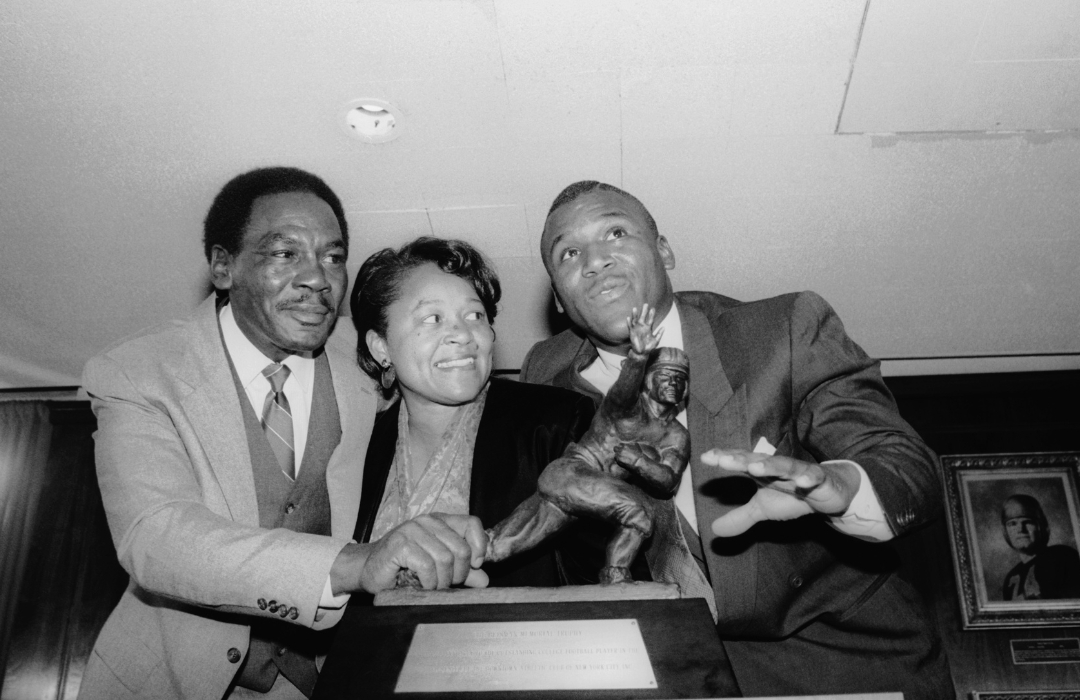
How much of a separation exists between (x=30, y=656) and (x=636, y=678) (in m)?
4.55

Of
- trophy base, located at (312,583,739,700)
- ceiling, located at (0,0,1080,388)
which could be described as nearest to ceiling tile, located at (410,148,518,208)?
ceiling, located at (0,0,1080,388)

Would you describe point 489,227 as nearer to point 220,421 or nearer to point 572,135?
point 572,135

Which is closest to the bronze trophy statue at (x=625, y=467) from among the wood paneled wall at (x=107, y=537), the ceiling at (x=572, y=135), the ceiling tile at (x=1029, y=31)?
the ceiling at (x=572, y=135)

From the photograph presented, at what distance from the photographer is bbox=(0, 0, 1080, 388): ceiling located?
8.82ft

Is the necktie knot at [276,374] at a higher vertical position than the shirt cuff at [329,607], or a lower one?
higher

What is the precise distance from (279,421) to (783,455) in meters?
1.26

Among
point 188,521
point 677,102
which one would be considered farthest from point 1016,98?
point 188,521

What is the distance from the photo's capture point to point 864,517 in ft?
5.60

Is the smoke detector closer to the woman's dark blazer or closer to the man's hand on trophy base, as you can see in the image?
the woman's dark blazer

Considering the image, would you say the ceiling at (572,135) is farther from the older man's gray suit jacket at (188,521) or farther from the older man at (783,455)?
the older man's gray suit jacket at (188,521)

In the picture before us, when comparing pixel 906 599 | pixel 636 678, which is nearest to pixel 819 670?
pixel 906 599

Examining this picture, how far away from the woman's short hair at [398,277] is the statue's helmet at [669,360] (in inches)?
26.4

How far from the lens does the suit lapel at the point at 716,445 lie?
1943 millimetres

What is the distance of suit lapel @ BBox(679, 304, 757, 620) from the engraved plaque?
586mm
